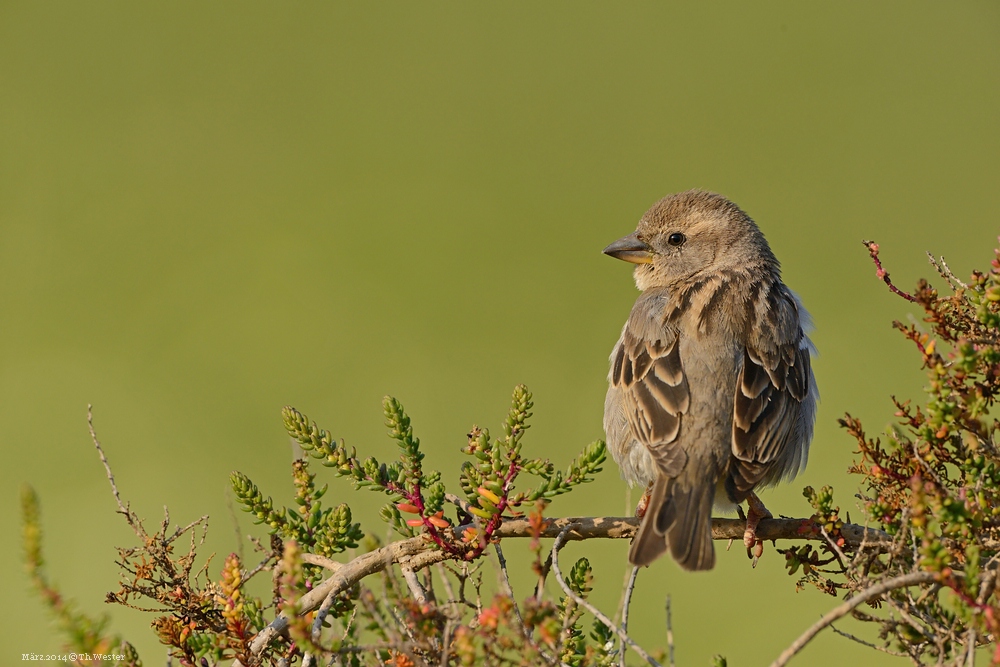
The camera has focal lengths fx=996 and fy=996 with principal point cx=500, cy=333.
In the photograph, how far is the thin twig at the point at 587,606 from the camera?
6.11 ft

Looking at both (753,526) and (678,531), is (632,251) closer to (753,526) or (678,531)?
(753,526)

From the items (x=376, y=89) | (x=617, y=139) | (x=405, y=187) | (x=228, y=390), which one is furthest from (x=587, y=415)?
(x=376, y=89)

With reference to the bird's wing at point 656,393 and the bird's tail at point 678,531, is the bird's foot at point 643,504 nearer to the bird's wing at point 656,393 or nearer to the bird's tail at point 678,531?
the bird's wing at point 656,393

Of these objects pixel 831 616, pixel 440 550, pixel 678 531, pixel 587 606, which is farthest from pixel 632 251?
pixel 831 616

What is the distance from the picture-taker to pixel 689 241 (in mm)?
4801

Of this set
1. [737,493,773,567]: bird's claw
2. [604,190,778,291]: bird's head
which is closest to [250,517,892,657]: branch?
[737,493,773,567]: bird's claw

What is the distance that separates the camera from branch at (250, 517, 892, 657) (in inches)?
90.3

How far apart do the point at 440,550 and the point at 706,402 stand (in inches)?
56.9

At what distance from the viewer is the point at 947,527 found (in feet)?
6.98

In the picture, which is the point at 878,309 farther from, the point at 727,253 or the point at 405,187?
the point at 405,187

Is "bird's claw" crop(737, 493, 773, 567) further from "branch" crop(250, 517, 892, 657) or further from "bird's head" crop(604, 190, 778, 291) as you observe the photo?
"bird's head" crop(604, 190, 778, 291)

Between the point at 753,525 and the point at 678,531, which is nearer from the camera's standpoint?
the point at 678,531

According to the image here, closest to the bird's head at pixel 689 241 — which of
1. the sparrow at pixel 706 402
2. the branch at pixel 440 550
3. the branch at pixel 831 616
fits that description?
the sparrow at pixel 706 402

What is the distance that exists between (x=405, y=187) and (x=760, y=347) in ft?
18.4
